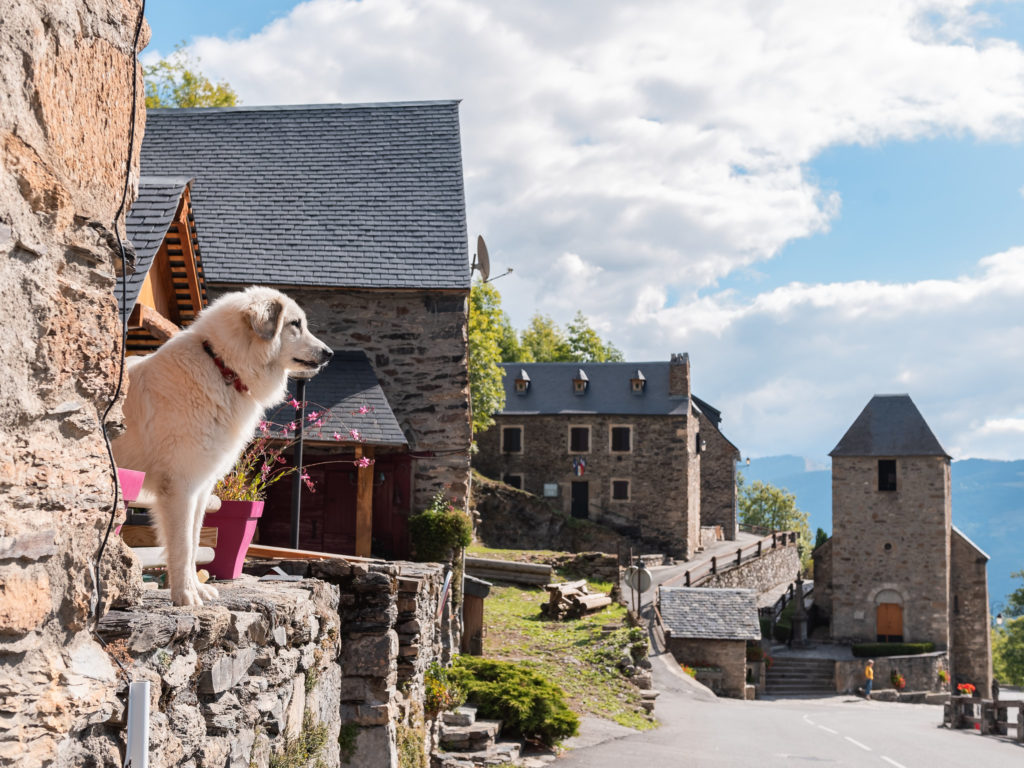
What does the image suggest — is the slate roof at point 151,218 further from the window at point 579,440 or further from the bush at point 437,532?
the window at point 579,440

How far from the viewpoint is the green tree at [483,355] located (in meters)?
34.0

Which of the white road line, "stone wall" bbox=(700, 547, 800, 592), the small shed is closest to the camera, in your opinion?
the white road line

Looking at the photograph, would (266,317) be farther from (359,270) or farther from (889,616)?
(889,616)

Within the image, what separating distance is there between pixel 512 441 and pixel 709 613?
53.8 feet

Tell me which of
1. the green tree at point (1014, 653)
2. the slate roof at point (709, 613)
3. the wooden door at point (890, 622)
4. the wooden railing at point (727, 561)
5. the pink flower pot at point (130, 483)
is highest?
the pink flower pot at point (130, 483)

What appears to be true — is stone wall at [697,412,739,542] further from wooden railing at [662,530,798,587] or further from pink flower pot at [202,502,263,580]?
pink flower pot at [202,502,263,580]

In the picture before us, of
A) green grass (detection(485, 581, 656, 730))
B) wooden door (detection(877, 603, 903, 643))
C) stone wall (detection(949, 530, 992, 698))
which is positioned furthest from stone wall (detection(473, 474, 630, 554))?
stone wall (detection(949, 530, 992, 698))

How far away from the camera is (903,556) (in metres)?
41.9

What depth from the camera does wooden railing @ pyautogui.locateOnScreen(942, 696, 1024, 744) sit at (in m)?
21.1

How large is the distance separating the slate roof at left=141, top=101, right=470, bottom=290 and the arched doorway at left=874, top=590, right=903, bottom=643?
3313 cm

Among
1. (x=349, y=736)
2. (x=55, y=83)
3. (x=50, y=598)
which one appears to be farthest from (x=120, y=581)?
(x=349, y=736)

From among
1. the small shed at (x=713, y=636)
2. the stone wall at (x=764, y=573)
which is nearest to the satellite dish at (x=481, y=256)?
the small shed at (x=713, y=636)

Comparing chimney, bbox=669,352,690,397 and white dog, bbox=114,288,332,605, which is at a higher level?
chimney, bbox=669,352,690,397

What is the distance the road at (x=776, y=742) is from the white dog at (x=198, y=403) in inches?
380
